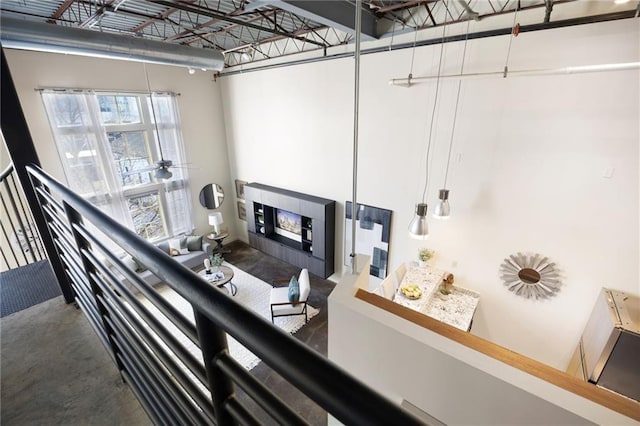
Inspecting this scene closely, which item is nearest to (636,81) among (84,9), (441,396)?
(441,396)

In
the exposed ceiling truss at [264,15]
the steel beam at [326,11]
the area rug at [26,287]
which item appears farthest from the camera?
the exposed ceiling truss at [264,15]

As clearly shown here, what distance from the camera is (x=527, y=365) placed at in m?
1.63

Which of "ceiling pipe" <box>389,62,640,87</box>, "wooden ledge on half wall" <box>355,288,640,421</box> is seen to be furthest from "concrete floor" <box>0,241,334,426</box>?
"ceiling pipe" <box>389,62,640,87</box>

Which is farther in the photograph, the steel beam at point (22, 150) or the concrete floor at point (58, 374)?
the steel beam at point (22, 150)

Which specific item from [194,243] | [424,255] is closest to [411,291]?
[424,255]

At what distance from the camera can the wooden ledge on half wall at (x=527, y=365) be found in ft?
4.61

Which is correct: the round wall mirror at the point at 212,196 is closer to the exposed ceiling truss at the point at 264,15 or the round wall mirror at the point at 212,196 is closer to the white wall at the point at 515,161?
the exposed ceiling truss at the point at 264,15

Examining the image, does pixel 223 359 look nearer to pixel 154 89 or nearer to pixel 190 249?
pixel 190 249

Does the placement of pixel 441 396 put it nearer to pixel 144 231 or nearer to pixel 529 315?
pixel 529 315

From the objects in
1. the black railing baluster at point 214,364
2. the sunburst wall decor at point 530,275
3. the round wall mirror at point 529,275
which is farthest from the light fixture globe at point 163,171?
the round wall mirror at point 529,275

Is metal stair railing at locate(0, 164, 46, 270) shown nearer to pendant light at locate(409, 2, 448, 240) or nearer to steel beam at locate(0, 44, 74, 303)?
steel beam at locate(0, 44, 74, 303)

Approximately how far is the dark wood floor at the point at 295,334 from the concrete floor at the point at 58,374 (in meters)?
1.95

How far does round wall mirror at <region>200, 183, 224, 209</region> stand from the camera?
7.81 m

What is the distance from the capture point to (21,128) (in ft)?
5.16
